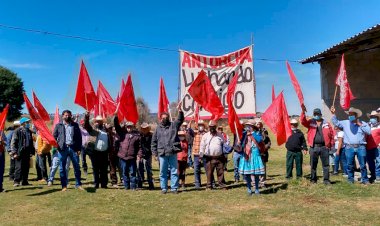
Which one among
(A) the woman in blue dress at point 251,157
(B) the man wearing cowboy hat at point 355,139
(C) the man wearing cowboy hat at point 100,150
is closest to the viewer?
(A) the woman in blue dress at point 251,157

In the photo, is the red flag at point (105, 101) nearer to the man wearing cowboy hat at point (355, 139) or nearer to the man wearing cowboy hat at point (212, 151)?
the man wearing cowboy hat at point (212, 151)

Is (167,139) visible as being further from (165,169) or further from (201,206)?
(201,206)

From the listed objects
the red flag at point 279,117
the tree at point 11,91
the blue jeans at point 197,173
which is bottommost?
the blue jeans at point 197,173

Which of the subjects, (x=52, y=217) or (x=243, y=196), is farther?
(x=243, y=196)

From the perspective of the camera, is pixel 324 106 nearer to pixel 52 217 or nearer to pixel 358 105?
pixel 358 105

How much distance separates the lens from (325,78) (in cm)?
1527

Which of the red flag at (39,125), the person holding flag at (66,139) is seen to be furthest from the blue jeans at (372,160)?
the red flag at (39,125)

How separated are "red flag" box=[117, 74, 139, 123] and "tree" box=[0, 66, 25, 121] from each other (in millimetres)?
62519

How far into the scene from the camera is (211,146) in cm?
1086

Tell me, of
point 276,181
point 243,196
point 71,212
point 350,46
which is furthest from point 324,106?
point 71,212

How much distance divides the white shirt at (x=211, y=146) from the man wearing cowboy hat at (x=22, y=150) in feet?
17.5

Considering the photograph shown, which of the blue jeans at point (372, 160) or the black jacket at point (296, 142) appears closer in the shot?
the blue jeans at point (372, 160)

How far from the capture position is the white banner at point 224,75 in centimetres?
1213

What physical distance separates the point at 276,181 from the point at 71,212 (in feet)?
20.9
